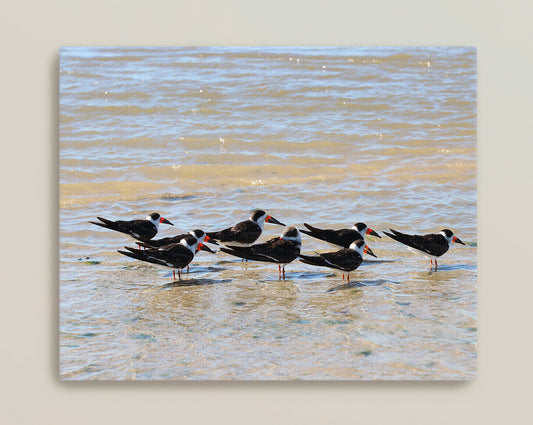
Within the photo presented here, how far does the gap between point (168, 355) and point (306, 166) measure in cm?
115

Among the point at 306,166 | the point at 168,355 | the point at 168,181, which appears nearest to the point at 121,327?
the point at 168,355

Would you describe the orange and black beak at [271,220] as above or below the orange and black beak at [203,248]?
above

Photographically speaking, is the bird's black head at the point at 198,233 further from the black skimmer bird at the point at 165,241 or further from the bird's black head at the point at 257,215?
the bird's black head at the point at 257,215

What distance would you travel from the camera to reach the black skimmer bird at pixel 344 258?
11.4 ft

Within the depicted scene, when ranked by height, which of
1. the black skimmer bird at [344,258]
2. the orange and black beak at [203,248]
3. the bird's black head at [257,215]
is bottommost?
the black skimmer bird at [344,258]

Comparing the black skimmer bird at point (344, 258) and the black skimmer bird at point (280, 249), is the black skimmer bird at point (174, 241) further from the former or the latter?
the black skimmer bird at point (344, 258)

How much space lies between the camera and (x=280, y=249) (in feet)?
11.5

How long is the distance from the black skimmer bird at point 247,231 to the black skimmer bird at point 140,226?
Result: 268mm

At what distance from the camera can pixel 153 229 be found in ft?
11.5

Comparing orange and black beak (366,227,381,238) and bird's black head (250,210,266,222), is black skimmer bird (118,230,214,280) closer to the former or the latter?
bird's black head (250,210,266,222)

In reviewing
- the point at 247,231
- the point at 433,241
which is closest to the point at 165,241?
the point at 247,231

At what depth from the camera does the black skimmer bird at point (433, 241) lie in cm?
349

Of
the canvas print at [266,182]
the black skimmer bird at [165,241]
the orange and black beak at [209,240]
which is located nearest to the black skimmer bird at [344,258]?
the canvas print at [266,182]

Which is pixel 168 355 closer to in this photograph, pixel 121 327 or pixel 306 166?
pixel 121 327
